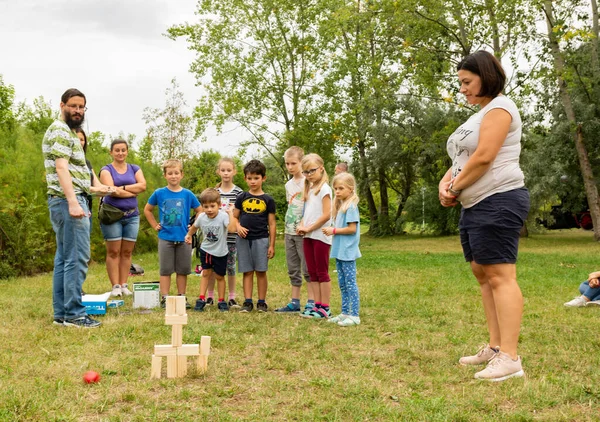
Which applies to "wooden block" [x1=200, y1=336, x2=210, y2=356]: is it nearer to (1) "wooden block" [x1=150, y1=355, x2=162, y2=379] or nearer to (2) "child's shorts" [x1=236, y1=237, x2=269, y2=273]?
(1) "wooden block" [x1=150, y1=355, x2=162, y2=379]

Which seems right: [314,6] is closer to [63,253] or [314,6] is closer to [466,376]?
[63,253]

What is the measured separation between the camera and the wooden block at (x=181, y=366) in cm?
384

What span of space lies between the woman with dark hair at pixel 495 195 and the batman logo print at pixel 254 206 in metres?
3.04

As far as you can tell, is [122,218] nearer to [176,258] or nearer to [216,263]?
[176,258]

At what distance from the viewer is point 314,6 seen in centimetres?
2553

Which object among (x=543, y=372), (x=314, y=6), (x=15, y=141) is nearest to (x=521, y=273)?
(x=543, y=372)

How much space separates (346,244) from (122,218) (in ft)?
9.69

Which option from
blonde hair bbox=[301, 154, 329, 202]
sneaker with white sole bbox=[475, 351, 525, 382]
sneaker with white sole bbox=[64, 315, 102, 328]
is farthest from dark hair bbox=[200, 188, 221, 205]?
sneaker with white sole bbox=[475, 351, 525, 382]

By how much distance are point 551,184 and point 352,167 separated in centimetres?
1108

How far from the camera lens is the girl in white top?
6.17m

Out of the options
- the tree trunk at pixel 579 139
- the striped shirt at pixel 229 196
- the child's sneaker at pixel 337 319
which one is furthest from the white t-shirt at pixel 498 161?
the tree trunk at pixel 579 139

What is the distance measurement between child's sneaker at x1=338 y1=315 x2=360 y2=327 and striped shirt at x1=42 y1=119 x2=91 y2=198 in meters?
2.68

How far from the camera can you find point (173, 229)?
6910mm

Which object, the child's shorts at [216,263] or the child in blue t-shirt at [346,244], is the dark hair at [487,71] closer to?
the child in blue t-shirt at [346,244]
